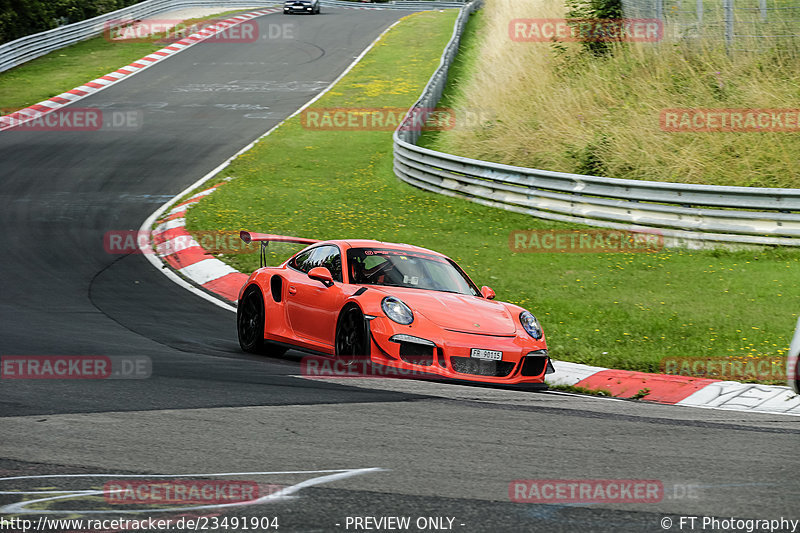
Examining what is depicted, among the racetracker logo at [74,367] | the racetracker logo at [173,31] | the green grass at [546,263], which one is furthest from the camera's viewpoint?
the racetracker logo at [173,31]

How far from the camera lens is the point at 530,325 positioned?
9.05 m

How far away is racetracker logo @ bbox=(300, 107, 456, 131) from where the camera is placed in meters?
29.4

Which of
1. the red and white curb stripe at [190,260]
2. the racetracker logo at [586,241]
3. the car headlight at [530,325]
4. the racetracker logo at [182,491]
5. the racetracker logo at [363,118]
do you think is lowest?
the racetracker logo at [363,118]

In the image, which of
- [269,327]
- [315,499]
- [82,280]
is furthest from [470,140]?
[315,499]

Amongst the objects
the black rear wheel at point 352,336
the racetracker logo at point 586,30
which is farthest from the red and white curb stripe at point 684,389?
the racetracker logo at point 586,30

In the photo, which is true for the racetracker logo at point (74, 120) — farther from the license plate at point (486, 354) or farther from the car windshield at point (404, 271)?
the license plate at point (486, 354)

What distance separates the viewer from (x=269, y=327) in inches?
397

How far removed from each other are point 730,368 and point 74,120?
2526 centimetres

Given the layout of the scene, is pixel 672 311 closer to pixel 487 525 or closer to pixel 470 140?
pixel 487 525

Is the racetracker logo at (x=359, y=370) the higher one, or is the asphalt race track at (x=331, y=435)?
the asphalt race track at (x=331, y=435)

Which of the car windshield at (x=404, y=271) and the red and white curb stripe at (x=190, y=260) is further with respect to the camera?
the red and white curb stripe at (x=190, y=260)

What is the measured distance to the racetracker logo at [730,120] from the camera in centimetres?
1806

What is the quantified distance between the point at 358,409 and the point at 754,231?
9.88 metres

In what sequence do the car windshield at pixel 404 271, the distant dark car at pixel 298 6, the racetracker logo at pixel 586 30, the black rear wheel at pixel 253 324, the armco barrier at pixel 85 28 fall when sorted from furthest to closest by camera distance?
the distant dark car at pixel 298 6 → the armco barrier at pixel 85 28 → the racetracker logo at pixel 586 30 → the black rear wheel at pixel 253 324 → the car windshield at pixel 404 271
